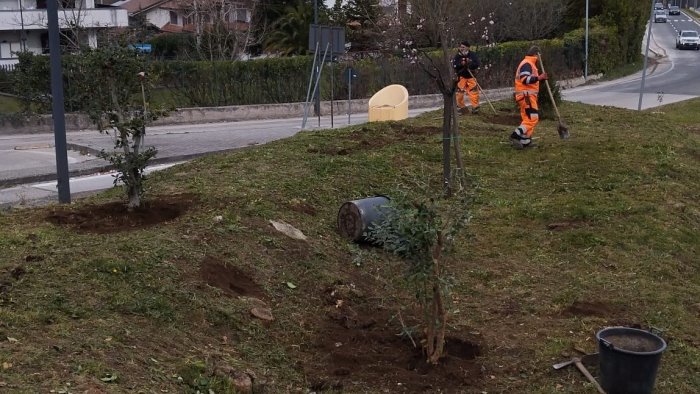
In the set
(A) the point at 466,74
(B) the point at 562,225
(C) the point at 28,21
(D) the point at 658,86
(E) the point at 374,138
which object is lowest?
(B) the point at 562,225

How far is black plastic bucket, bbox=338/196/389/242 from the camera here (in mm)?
7418

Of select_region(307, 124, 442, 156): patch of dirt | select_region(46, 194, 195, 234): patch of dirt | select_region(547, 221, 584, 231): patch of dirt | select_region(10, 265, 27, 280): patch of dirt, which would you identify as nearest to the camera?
select_region(10, 265, 27, 280): patch of dirt

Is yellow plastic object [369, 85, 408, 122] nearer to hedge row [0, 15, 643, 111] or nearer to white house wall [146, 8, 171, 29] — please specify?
hedge row [0, 15, 643, 111]

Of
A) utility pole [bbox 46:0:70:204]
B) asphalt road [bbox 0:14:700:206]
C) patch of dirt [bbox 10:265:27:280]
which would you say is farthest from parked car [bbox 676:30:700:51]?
patch of dirt [bbox 10:265:27:280]

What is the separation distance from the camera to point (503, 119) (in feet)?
50.2

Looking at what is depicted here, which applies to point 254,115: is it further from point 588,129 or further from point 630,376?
point 630,376

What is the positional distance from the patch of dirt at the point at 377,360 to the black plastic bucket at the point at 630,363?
0.79 m

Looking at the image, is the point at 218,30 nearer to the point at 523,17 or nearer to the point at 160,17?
the point at 523,17

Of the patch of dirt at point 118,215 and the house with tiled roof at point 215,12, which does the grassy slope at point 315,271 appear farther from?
the house with tiled roof at point 215,12

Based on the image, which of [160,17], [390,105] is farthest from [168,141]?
[160,17]

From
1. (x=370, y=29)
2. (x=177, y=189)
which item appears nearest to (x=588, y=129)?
(x=177, y=189)

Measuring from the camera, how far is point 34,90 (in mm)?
22656

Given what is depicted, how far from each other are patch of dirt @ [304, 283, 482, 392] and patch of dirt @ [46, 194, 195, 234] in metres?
1.97

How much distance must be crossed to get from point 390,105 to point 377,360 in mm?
12013
